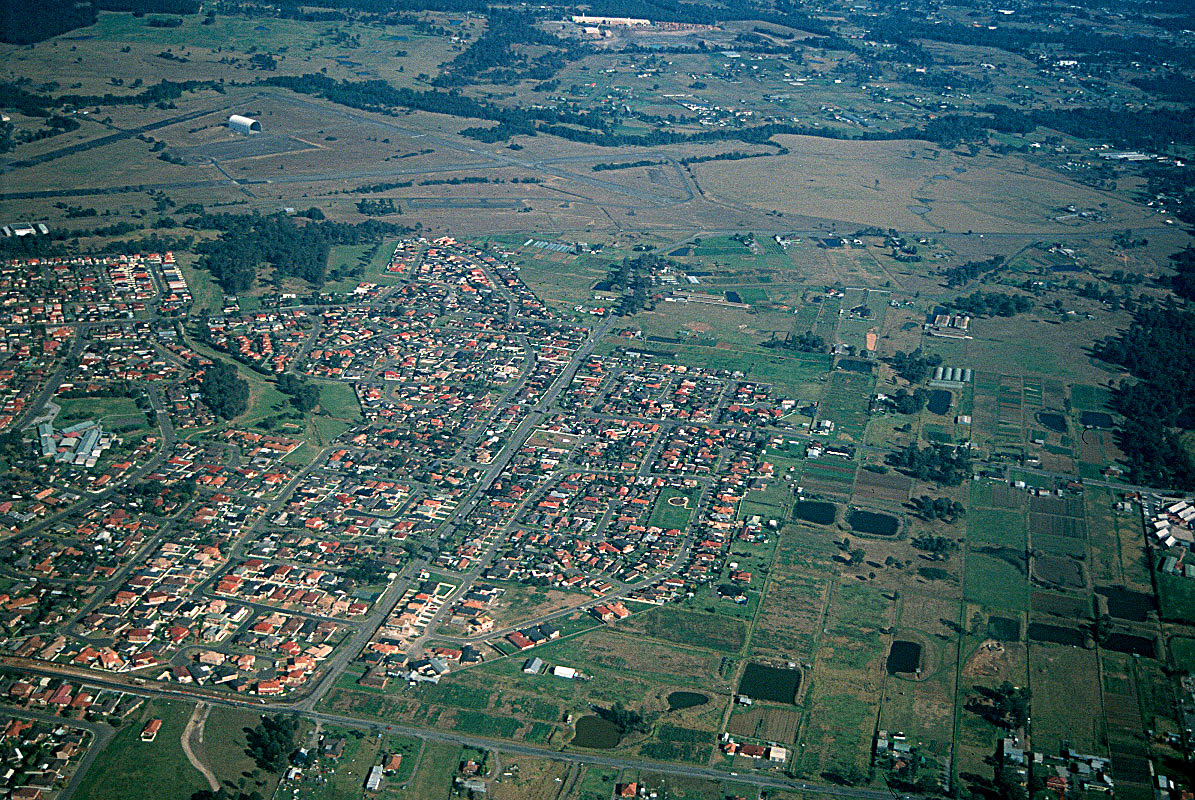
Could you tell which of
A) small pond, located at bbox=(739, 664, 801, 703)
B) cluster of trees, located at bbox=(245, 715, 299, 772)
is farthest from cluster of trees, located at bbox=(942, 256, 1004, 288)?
cluster of trees, located at bbox=(245, 715, 299, 772)

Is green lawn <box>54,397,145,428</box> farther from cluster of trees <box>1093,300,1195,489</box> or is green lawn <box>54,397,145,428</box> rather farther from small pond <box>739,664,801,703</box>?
cluster of trees <box>1093,300,1195,489</box>

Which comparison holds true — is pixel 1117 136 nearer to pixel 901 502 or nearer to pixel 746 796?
pixel 901 502

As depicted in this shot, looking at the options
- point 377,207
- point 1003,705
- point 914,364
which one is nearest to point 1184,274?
point 914,364

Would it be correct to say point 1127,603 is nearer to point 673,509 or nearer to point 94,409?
point 673,509

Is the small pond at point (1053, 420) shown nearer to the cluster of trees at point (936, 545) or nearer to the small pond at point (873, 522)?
the cluster of trees at point (936, 545)

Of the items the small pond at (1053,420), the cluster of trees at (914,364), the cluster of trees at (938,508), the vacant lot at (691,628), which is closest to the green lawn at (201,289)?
the vacant lot at (691,628)

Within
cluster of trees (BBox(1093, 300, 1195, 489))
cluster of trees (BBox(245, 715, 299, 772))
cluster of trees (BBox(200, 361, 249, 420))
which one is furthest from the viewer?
cluster of trees (BBox(200, 361, 249, 420))

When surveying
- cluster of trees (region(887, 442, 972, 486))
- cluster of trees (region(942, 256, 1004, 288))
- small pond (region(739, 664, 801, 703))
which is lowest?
small pond (region(739, 664, 801, 703))
